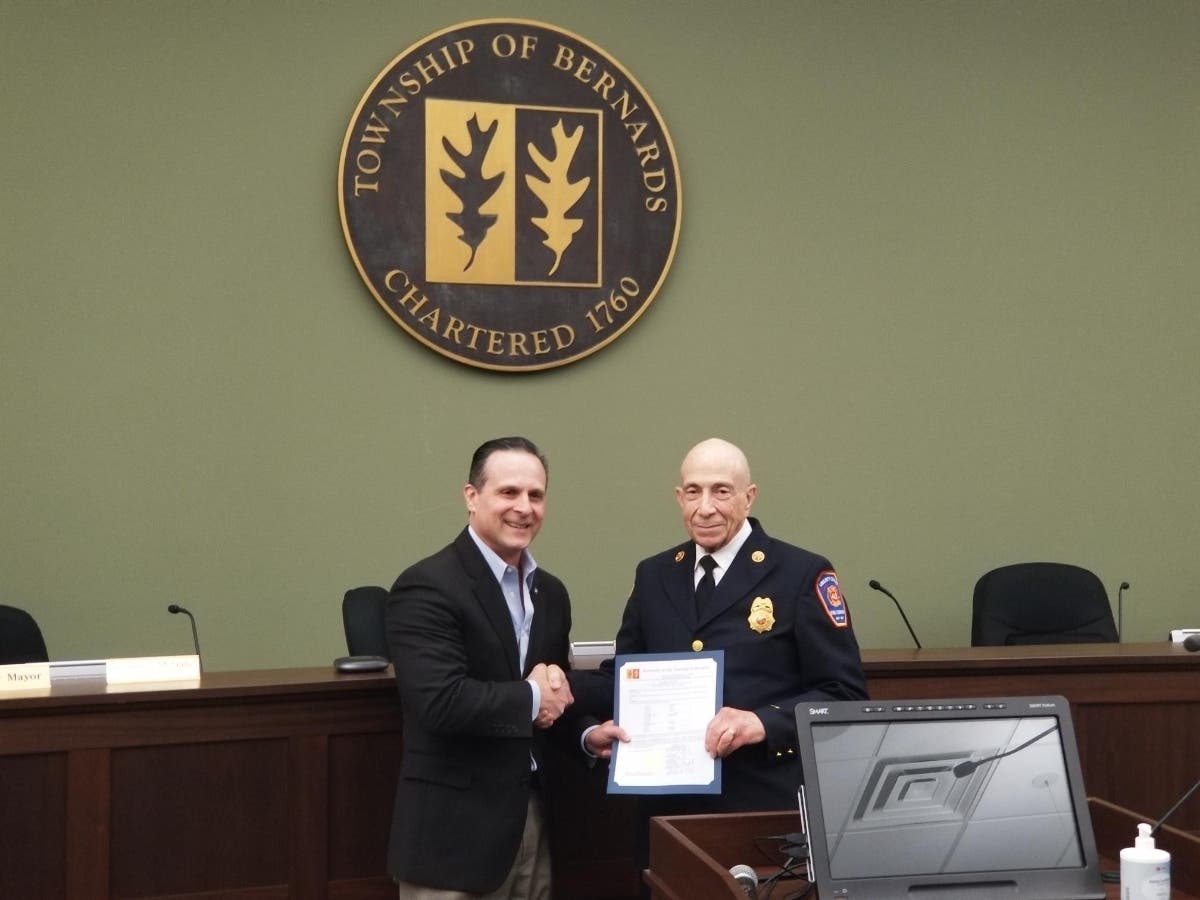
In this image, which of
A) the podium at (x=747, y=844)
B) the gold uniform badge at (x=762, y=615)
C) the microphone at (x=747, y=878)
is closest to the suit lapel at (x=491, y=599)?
the gold uniform badge at (x=762, y=615)

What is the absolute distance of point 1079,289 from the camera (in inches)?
230

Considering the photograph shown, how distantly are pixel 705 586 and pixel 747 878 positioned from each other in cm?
89

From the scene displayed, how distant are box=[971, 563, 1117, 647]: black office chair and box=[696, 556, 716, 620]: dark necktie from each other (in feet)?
7.48

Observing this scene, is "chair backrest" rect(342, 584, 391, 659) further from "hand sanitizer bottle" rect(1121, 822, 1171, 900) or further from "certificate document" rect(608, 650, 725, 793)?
"hand sanitizer bottle" rect(1121, 822, 1171, 900)

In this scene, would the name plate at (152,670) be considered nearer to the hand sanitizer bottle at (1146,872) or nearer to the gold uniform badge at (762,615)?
the gold uniform badge at (762,615)

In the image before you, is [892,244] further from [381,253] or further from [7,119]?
[7,119]

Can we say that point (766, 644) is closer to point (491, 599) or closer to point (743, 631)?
point (743, 631)

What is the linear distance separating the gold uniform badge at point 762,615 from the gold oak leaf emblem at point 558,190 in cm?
261

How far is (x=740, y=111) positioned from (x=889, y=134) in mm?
606

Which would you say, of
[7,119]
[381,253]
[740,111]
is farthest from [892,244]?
[7,119]

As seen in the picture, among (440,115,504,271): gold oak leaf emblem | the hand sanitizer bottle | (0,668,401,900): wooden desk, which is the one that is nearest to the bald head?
(0,668,401,900): wooden desk

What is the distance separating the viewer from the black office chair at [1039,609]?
5.04 meters

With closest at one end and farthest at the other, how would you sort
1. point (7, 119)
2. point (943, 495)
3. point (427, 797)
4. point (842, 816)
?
point (842, 816)
point (427, 797)
point (7, 119)
point (943, 495)

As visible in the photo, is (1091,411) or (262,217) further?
(1091,411)
